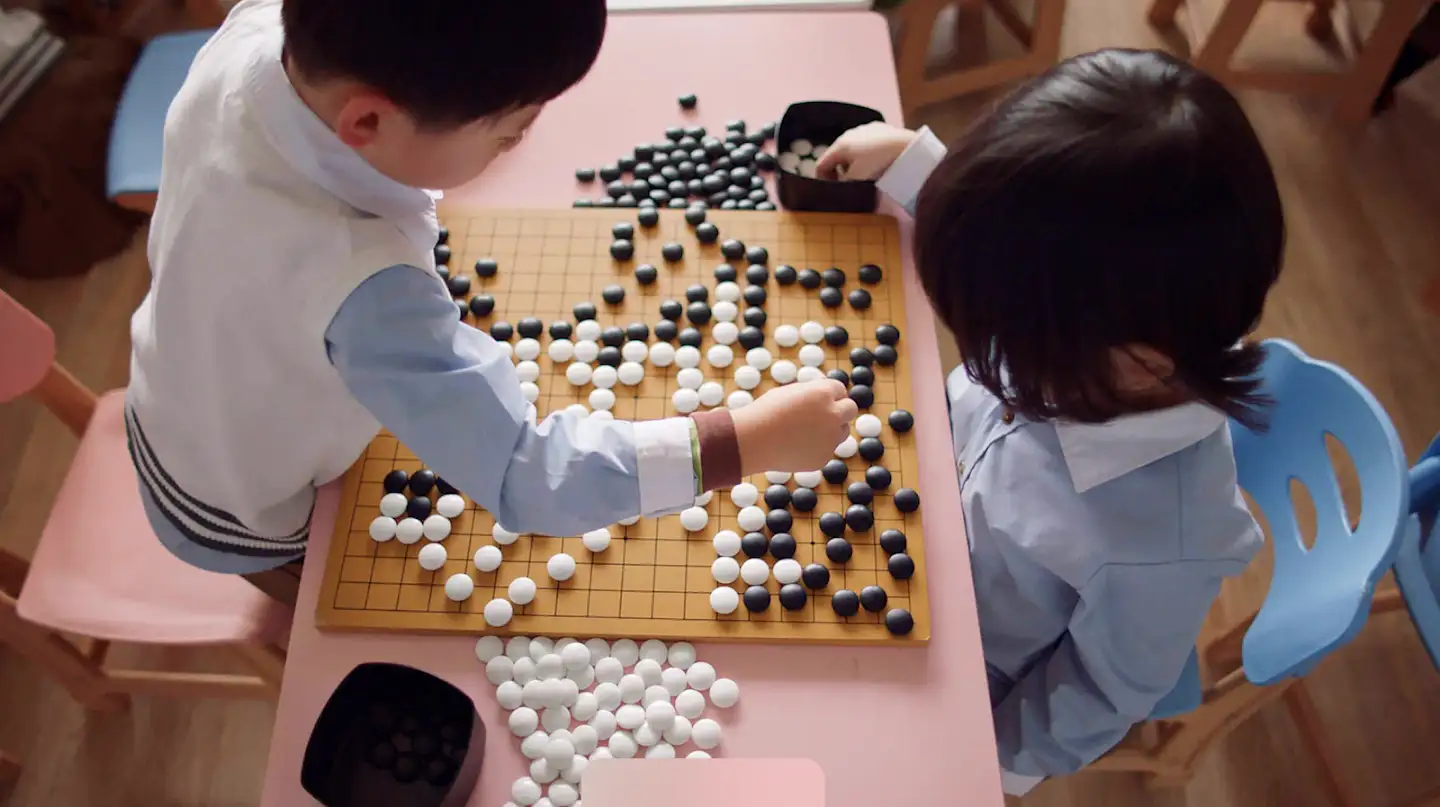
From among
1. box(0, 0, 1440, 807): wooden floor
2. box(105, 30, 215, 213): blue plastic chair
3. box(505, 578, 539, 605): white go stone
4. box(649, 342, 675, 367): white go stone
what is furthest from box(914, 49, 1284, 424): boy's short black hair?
box(105, 30, 215, 213): blue plastic chair

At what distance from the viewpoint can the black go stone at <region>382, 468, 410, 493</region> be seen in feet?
3.25

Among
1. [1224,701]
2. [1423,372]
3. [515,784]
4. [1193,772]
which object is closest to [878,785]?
[515,784]

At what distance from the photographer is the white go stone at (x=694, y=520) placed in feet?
3.15

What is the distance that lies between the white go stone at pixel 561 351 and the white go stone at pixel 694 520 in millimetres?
222

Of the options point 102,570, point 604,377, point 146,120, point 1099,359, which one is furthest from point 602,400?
point 146,120

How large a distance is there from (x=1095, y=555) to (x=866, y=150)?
0.52 m

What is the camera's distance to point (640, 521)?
97 cm

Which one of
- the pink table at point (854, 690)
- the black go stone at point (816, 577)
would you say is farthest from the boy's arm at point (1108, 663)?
the black go stone at point (816, 577)

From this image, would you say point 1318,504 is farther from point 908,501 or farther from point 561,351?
point 561,351

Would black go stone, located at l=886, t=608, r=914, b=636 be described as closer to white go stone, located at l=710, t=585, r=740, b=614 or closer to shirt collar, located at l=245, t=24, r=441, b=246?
white go stone, located at l=710, t=585, r=740, b=614

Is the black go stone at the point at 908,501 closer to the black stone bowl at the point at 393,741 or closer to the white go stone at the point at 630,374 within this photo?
the white go stone at the point at 630,374

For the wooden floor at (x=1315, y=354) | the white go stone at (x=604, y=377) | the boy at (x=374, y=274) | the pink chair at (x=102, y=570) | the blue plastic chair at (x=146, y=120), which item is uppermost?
the boy at (x=374, y=274)

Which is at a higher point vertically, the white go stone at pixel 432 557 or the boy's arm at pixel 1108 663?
the white go stone at pixel 432 557

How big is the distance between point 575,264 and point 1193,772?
3.86ft
